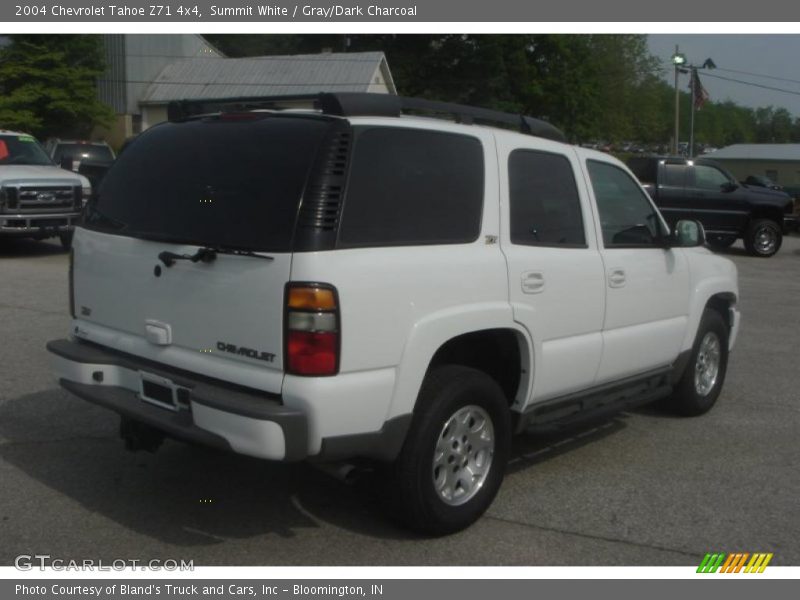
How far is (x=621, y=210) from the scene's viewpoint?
19.1 ft

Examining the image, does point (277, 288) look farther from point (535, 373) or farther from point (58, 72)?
point (58, 72)

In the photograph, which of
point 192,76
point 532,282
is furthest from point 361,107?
point 192,76

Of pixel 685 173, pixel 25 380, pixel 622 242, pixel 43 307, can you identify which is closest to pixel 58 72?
pixel 685 173

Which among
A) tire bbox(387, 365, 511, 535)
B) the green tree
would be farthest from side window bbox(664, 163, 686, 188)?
the green tree

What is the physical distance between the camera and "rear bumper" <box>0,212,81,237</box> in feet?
47.3

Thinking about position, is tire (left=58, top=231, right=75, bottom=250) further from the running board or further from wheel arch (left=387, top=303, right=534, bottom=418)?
wheel arch (left=387, top=303, right=534, bottom=418)

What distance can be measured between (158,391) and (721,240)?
1812cm

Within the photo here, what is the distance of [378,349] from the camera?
3.95 meters

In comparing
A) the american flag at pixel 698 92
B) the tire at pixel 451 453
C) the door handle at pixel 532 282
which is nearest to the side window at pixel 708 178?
the door handle at pixel 532 282

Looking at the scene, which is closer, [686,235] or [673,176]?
[686,235]

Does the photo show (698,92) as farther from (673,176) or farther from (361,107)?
(361,107)

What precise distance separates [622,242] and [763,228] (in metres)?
15.7

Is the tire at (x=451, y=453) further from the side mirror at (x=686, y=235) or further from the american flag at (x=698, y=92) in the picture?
the american flag at (x=698, y=92)

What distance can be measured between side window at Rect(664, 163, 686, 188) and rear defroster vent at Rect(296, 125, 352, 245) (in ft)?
53.2
